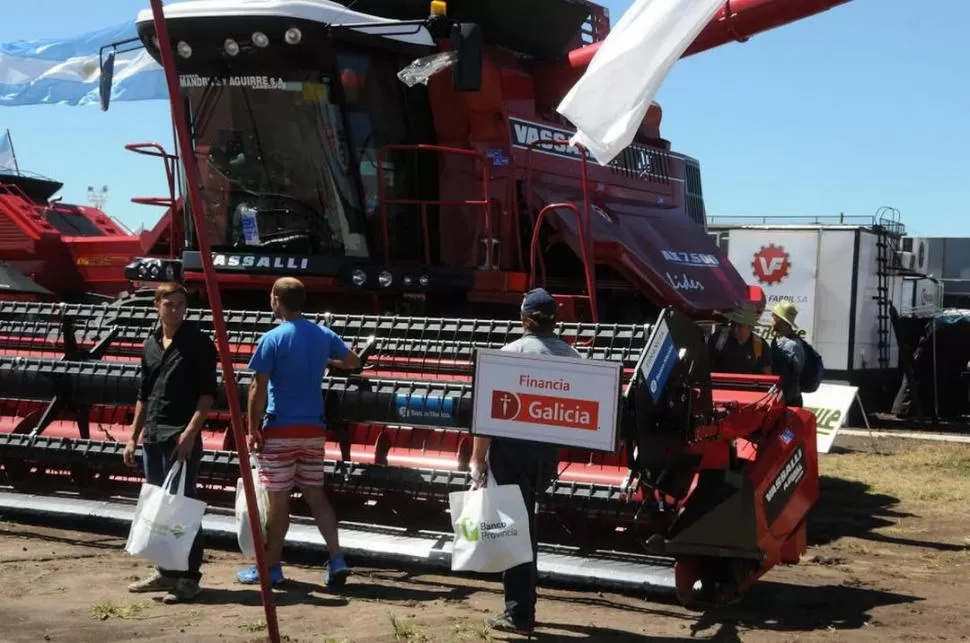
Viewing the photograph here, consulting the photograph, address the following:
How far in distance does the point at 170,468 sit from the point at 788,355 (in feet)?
14.9

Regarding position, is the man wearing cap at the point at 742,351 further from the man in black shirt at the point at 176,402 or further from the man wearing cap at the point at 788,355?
the man in black shirt at the point at 176,402

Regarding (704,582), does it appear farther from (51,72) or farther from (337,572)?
(51,72)

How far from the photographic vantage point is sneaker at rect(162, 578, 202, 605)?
573cm

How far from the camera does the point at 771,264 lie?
1900 centimetres

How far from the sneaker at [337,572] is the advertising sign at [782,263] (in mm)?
12844

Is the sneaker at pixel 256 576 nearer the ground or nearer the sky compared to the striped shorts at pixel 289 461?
nearer the ground

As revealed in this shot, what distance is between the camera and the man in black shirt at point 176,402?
19.2ft

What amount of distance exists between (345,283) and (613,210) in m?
2.58

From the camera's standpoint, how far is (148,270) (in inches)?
342

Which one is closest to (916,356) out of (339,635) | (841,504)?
(841,504)

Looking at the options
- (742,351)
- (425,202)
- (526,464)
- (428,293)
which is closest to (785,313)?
(742,351)

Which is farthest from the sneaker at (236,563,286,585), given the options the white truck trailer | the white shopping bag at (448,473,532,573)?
the white truck trailer

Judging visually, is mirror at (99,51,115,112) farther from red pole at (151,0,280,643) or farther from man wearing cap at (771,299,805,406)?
man wearing cap at (771,299,805,406)

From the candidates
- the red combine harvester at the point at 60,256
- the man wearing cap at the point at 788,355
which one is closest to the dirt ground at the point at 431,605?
the man wearing cap at the point at 788,355
